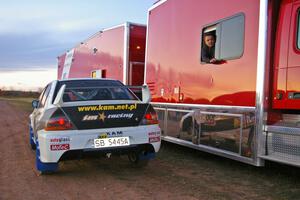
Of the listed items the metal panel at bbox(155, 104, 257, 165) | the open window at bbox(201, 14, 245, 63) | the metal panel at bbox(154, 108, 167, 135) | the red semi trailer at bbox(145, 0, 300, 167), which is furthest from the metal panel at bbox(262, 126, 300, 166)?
the metal panel at bbox(154, 108, 167, 135)

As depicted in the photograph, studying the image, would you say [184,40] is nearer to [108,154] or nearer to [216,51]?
[216,51]

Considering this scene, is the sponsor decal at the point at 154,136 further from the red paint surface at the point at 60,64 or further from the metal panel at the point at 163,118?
the red paint surface at the point at 60,64

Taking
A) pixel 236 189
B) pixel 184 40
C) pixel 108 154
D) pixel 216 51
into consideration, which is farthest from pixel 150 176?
pixel 184 40

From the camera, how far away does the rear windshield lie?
6187mm

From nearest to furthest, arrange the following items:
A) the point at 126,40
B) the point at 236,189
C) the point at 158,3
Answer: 1. the point at 236,189
2. the point at 158,3
3. the point at 126,40

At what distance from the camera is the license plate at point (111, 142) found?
17.8 feet

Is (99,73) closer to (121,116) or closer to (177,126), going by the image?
(177,126)

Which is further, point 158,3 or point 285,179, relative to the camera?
point 158,3

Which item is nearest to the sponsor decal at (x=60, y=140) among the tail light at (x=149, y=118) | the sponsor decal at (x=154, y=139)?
the tail light at (x=149, y=118)

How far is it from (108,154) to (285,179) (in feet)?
8.89

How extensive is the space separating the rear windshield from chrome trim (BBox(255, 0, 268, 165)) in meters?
2.10

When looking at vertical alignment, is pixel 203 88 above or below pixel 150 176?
above

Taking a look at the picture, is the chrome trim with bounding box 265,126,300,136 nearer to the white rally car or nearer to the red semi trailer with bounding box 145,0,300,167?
the red semi trailer with bounding box 145,0,300,167

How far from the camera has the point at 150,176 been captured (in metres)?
5.91
